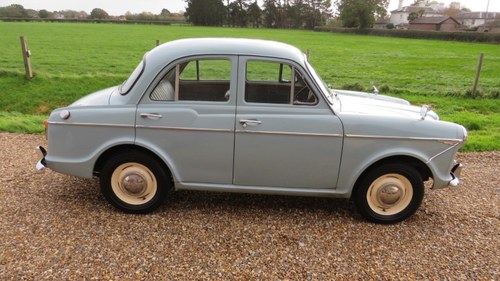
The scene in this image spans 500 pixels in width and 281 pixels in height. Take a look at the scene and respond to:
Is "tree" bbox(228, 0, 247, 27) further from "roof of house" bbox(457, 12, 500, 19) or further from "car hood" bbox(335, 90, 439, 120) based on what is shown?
"car hood" bbox(335, 90, 439, 120)

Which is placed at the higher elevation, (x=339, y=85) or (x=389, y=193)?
(x=339, y=85)

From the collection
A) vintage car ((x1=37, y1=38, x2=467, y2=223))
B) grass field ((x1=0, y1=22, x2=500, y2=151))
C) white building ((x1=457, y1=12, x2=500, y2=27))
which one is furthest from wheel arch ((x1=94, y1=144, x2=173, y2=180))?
white building ((x1=457, y1=12, x2=500, y2=27))

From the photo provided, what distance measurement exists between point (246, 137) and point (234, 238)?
1001mm

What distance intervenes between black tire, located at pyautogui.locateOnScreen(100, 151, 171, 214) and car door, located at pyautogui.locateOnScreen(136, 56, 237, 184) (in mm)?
172

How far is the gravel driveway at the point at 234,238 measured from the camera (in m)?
3.19

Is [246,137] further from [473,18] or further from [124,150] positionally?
[473,18]

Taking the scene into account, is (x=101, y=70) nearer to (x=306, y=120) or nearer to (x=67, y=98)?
(x=67, y=98)

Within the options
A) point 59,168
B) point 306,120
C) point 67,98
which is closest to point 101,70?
point 67,98

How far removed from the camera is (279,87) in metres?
4.02

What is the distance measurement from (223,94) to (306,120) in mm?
895

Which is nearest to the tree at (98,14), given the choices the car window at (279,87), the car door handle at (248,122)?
the car window at (279,87)

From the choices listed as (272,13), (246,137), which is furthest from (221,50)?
(272,13)

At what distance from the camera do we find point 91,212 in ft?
13.3

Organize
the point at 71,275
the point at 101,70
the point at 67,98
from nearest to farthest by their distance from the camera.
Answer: the point at 71,275
the point at 67,98
the point at 101,70
